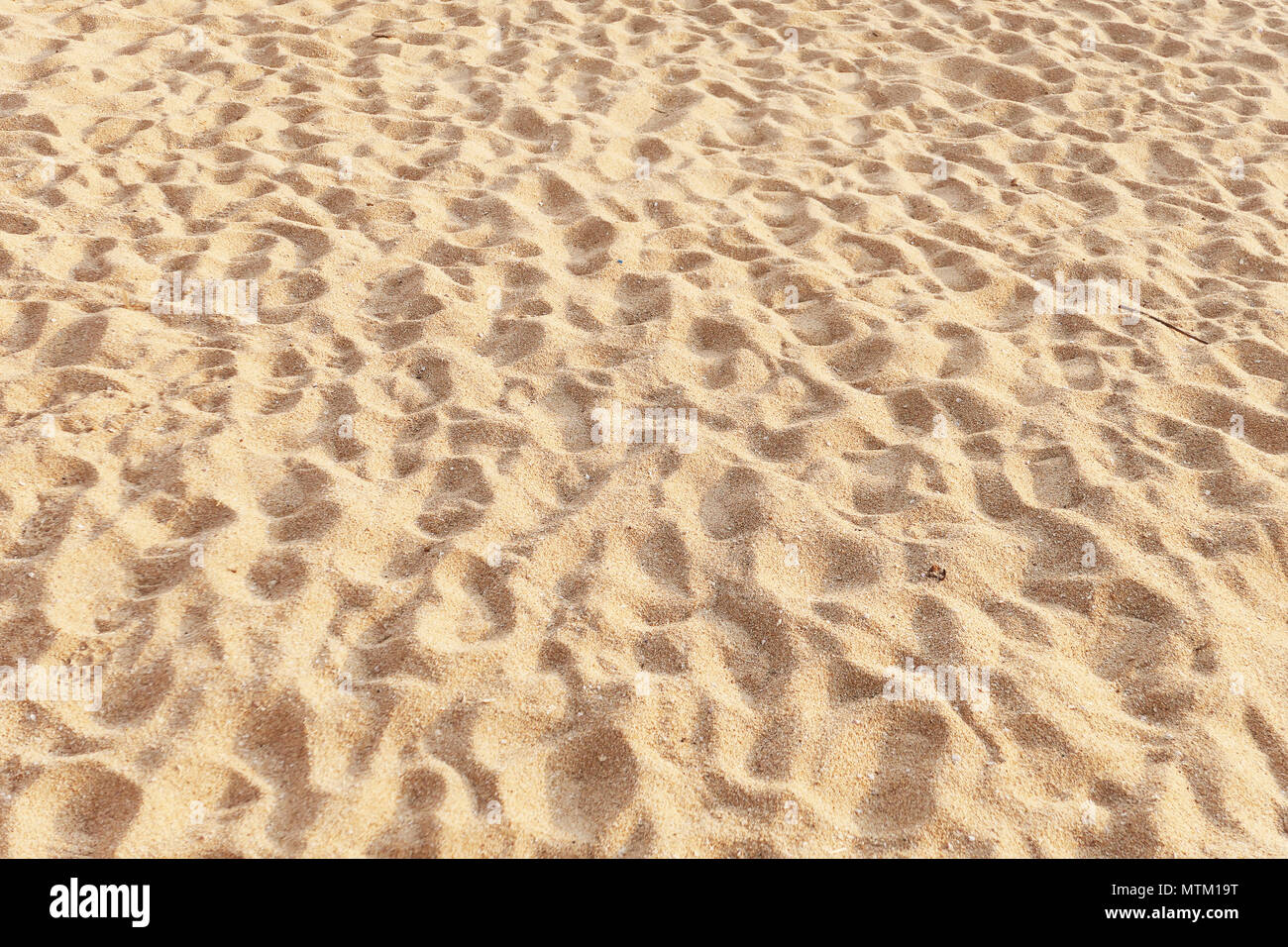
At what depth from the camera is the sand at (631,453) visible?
2.32 meters

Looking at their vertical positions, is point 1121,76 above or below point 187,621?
above

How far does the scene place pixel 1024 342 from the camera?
12.1ft

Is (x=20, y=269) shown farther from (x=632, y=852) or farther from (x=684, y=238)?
(x=632, y=852)

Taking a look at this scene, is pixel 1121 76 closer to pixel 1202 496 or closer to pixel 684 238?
pixel 684 238

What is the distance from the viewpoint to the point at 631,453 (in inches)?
126

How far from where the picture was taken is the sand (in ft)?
7.60

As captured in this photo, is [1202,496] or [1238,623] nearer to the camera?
[1238,623]

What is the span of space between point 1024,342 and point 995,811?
193 cm
